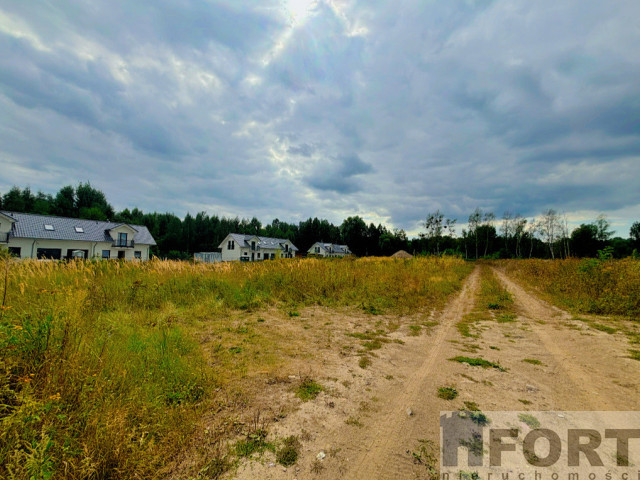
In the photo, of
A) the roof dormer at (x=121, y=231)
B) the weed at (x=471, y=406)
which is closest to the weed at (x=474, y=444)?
the weed at (x=471, y=406)

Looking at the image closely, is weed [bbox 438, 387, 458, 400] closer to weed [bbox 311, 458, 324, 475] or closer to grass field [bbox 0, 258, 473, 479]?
A: grass field [bbox 0, 258, 473, 479]

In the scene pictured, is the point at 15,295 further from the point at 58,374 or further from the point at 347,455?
the point at 347,455

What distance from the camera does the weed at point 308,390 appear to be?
10.4 feet

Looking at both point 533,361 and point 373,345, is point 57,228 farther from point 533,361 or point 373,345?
point 533,361

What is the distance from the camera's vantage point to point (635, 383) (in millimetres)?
3566

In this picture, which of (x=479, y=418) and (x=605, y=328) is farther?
(x=605, y=328)

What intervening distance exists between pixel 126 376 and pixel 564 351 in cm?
766

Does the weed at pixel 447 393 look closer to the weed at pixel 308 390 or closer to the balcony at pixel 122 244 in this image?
the weed at pixel 308 390

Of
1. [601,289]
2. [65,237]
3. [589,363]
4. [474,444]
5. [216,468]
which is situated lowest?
[216,468]

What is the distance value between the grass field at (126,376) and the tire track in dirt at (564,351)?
2.58 m

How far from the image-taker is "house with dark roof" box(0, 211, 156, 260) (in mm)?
28248

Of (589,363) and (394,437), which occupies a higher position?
(589,363)

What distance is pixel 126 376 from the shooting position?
114 inches

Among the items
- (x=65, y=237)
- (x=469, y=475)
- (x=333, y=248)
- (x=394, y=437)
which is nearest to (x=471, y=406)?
(x=469, y=475)
